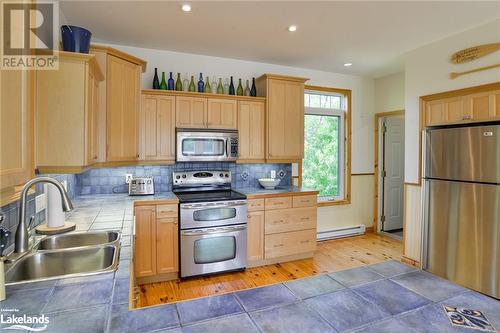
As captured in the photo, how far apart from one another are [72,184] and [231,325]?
2.74 m

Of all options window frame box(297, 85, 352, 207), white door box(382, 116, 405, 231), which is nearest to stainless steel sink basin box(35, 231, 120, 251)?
window frame box(297, 85, 352, 207)

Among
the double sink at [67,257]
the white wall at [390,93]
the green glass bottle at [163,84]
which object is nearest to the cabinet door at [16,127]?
the double sink at [67,257]

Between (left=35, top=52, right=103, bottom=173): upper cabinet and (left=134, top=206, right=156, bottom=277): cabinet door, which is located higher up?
(left=35, top=52, right=103, bottom=173): upper cabinet

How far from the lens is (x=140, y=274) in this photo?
293 centimetres

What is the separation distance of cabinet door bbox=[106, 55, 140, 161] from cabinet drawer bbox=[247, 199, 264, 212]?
1429 millimetres

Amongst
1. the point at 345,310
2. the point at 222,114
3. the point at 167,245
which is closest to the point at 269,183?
the point at 222,114

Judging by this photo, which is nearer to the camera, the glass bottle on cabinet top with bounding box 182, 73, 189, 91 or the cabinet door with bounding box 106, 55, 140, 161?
the cabinet door with bounding box 106, 55, 140, 161

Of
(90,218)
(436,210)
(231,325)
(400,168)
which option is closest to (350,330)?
(231,325)

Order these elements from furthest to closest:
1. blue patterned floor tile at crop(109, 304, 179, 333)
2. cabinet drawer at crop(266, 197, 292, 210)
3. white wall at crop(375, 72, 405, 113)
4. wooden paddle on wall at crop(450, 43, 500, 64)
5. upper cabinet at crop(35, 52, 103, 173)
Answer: white wall at crop(375, 72, 405, 113) < cabinet drawer at crop(266, 197, 292, 210) < wooden paddle on wall at crop(450, 43, 500, 64) < upper cabinet at crop(35, 52, 103, 173) < blue patterned floor tile at crop(109, 304, 179, 333)

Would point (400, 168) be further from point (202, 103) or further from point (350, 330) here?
point (350, 330)

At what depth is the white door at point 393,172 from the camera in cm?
499

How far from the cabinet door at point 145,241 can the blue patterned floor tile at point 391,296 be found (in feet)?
7.76

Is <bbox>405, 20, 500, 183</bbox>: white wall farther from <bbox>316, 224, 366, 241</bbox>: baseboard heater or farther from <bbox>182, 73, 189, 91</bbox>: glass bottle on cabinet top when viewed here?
<bbox>182, 73, 189, 91</bbox>: glass bottle on cabinet top

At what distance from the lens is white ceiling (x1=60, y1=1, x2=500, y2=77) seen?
2434 mm
